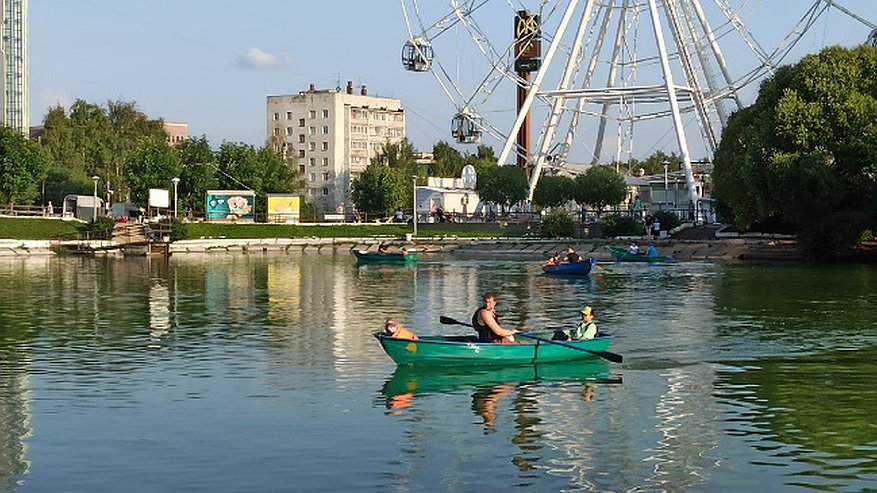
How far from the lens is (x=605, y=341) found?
30.5 metres

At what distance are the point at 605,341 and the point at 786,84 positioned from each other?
49.4m

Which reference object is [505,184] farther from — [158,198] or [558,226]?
[158,198]

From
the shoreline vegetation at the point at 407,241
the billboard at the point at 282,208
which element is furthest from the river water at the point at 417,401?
the billboard at the point at 282,208

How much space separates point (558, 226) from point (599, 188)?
1037 cm

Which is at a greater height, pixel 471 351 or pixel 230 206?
pixel 230 206

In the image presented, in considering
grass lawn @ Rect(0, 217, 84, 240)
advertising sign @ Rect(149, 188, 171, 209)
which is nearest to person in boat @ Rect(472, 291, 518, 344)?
grass lawn @ Rect(0, 217, 84, 240)

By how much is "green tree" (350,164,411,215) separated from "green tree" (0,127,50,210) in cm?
3696

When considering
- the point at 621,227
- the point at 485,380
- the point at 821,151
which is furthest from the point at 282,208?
the point at 485,380

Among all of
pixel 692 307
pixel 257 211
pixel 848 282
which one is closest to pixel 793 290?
pixel 848 282

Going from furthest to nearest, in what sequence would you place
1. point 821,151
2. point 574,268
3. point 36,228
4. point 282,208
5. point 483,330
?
point 282,208 < point 36,228 < point 821,151 < point 574,268 < point 483,330

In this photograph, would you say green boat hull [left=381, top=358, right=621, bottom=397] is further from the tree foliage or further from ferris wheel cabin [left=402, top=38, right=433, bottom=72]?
ferris wheel cabin [left=402, top=38, right=433, bottom=72]

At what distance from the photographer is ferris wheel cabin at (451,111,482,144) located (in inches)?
4080

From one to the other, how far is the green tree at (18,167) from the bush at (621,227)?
163 ft

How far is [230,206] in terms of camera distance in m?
118
